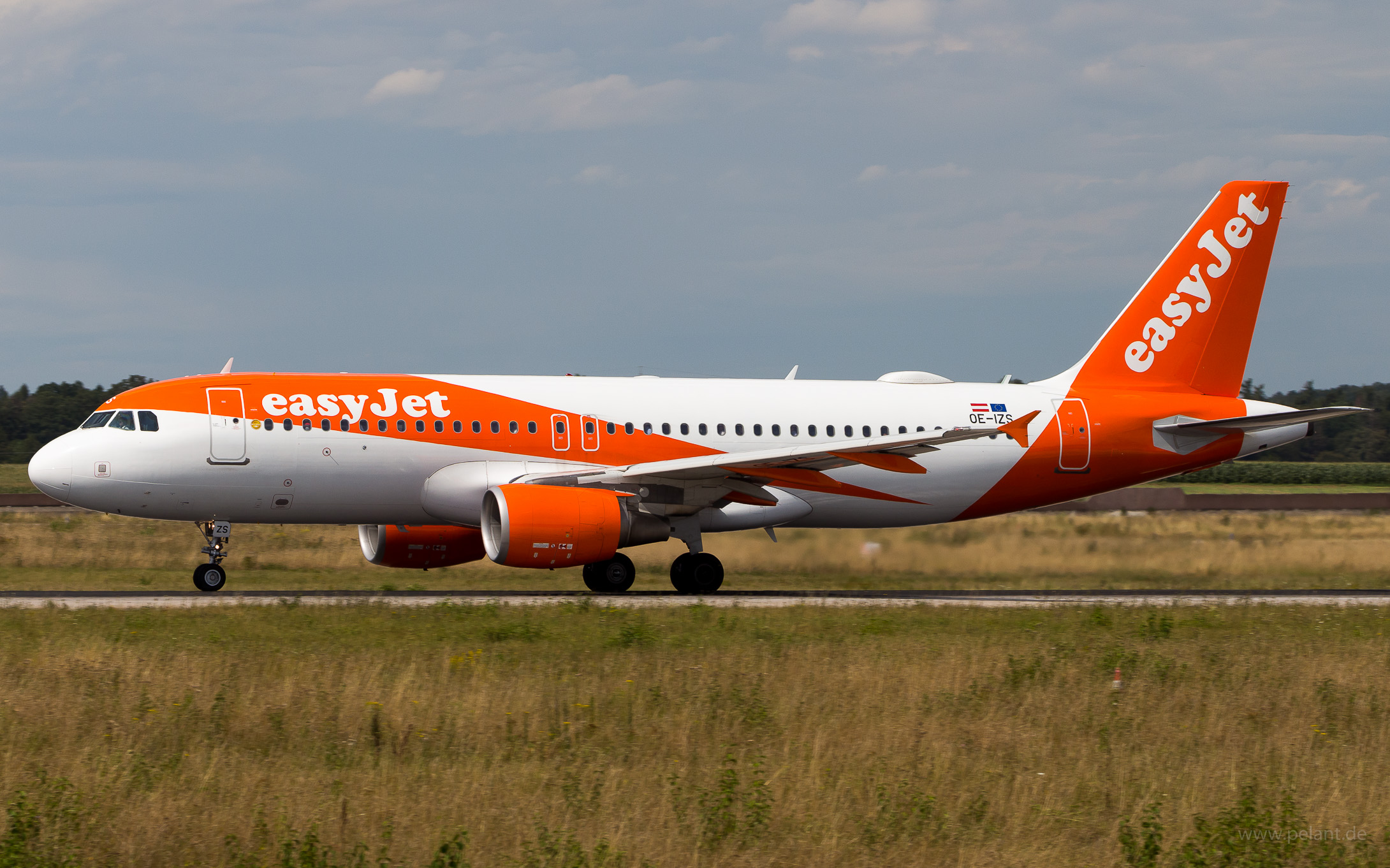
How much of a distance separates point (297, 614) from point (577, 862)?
10856 mm

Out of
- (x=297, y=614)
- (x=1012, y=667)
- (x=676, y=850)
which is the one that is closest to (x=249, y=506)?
(x=297, y=614)

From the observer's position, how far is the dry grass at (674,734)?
8352 millimetres

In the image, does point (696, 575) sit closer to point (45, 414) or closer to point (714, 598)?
point (714, 598)

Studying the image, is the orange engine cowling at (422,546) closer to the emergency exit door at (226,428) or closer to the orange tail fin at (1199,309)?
the emergency exit door at (226,428)

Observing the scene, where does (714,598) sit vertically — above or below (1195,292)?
below

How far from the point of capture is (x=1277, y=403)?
127 feet

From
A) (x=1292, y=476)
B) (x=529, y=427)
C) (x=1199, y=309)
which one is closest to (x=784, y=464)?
(x=529, y=427)

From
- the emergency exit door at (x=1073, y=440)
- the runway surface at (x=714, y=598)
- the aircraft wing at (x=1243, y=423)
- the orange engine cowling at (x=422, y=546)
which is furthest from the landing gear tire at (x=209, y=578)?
the aircraft wing at (x=1243, y=423)

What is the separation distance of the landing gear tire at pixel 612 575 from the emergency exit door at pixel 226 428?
5889mm

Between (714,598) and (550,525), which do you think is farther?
(714,598)

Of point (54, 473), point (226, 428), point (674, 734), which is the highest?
point (226, 428)

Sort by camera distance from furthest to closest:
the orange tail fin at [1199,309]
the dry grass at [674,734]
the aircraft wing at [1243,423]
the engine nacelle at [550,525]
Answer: the orange tail fin at [1199,309]
the aircraft wing at [1243,423]
the engine nacelle at [550,525]
the dry grass at [674,734]

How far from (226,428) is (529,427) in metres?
4.81

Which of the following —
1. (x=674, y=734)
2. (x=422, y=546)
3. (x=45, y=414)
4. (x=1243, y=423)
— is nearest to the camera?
(x=674, y=734)
